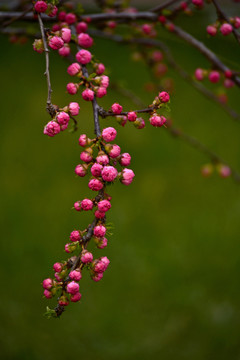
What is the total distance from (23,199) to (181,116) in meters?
1.25

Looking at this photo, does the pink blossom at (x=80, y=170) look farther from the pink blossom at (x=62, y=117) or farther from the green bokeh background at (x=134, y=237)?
the green bokeh background at (x=134, y=237)

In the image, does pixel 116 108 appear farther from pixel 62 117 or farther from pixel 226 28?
pixel 226 28

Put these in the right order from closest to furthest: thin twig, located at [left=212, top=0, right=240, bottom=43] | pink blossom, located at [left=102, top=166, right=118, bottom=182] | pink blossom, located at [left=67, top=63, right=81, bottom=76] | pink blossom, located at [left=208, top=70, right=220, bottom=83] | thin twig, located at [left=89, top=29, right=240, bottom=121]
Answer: pink blossom, located at [left=102, top=166, right=118, bottom=182] < pink blossom, located at [left=67, top=63, right=81, bottom=76] < thin twig, located at [left=212, top=0, right=240, bottom=43] < pink blossom, located at [left=208, top=70, right=220, bottom=83] < thin twig, located at [left=89, top=29, right=240, bottom=121]

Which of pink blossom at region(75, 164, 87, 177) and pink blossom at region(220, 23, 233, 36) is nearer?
pink blossom at region(75, 164, 87, 177)

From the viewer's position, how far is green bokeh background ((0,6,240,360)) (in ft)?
5.45

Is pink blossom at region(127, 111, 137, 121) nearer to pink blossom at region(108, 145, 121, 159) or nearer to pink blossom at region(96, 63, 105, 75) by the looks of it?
pink blossom at region(108, 145, 121, 159)

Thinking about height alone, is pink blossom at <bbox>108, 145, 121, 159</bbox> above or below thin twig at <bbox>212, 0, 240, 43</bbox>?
below

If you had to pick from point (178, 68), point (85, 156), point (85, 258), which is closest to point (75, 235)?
point (85, 258)

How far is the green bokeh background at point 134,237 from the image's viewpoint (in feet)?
5.45

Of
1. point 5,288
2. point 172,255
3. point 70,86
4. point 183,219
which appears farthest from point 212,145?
point 70,86

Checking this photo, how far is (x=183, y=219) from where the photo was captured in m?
2.05

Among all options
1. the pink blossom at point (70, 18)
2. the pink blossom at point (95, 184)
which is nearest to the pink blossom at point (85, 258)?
the pink blossom at point (95, 184)

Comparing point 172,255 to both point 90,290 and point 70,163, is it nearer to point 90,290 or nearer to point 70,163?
point 90,290

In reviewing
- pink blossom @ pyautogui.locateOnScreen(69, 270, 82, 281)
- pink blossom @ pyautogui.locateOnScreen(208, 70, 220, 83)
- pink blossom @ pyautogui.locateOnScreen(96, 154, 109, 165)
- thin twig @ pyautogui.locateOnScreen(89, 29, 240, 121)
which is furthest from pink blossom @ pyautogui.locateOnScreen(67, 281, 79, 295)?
thin twig @ pyautogui.locateOnScreen(89, 29, 240, 121)
